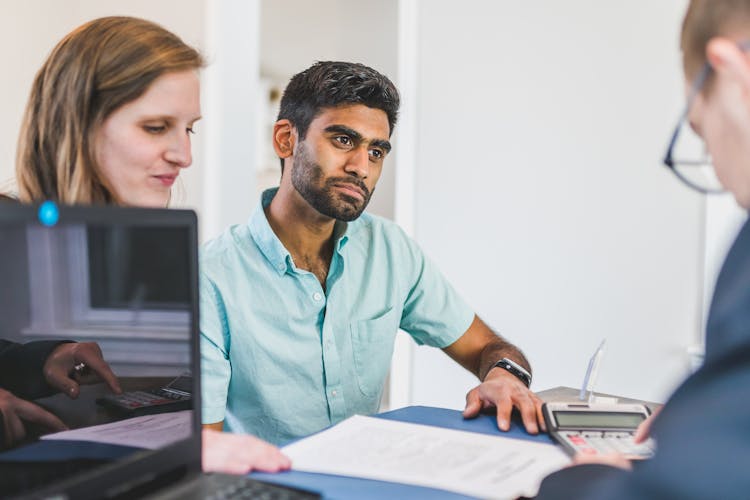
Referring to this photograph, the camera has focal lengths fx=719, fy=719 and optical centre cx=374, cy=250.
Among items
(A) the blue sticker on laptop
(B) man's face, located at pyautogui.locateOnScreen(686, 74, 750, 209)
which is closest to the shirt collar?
(A) the blue sticker on laptop

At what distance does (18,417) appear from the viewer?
0.68m

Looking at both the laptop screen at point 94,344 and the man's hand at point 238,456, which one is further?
the man's hand at point 238,456

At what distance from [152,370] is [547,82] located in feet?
7.40

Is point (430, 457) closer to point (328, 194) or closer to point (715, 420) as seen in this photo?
point (715, 420)

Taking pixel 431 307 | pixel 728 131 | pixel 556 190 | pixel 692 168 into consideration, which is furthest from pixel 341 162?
pixel 556 190

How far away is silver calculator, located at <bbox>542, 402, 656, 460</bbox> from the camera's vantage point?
37.6 inches

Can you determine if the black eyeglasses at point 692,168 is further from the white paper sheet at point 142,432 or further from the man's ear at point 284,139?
the man's ear at point 284,139

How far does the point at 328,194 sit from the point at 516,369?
0.52 m

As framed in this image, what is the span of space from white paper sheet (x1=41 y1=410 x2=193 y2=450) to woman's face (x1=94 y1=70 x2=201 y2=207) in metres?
0.44

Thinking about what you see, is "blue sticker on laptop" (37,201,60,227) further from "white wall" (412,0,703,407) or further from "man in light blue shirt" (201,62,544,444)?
"white wall" (412,0,703,407)

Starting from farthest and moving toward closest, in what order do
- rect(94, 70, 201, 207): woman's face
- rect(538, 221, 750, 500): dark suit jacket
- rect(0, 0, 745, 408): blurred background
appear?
rect(0, 0, 745, 408): blurred background < rect(94, 70, 201, 207): woman's face < rect(538, 221, 750, 500): dark suit jacket

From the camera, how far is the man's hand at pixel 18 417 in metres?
0.67

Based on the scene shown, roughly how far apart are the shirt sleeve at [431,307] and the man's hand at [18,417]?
3.41ft

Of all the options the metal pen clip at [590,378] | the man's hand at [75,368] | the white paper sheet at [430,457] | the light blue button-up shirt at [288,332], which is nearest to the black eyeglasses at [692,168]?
the white paper sheet at [430,457]
